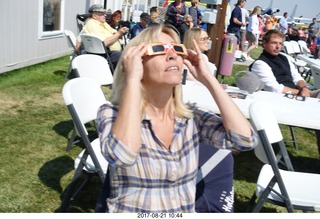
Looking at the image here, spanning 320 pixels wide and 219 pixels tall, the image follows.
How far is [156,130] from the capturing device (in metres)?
1.60

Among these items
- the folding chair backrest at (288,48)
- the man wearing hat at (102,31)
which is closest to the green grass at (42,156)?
the man wearing hat at (102,31)

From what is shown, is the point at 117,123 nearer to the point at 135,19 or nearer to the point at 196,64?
the point at 196,64

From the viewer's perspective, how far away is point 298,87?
436 cm

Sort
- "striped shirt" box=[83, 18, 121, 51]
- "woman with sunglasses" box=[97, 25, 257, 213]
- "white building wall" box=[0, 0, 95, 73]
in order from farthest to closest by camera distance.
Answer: "white building wall" box=[0, 0, 95, 73] → "striped shirt" box=[83, 18, 121, 51] → "woman with sunglasses" box=[97, 25, 257, 213]

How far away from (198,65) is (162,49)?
11.9 inches

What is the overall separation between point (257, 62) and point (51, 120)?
102 inches

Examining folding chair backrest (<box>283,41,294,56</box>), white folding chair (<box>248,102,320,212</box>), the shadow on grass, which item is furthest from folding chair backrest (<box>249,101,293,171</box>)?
folding chair backrest (<box>283,41,294,56</box>)

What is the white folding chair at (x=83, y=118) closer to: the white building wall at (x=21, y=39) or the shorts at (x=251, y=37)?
the white building wall at (x=21, y=39)

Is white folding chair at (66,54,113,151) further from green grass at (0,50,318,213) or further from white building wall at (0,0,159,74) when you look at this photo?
white building wall at (0,0,159,74)

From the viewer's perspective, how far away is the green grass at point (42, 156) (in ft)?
9.10

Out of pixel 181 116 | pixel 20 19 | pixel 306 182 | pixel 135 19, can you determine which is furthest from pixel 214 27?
pixel 135 19

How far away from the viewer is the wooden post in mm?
6837

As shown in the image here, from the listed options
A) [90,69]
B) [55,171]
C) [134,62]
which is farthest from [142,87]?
[90,69]

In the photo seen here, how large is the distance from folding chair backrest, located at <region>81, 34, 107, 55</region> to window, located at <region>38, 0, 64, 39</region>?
7.08ft
